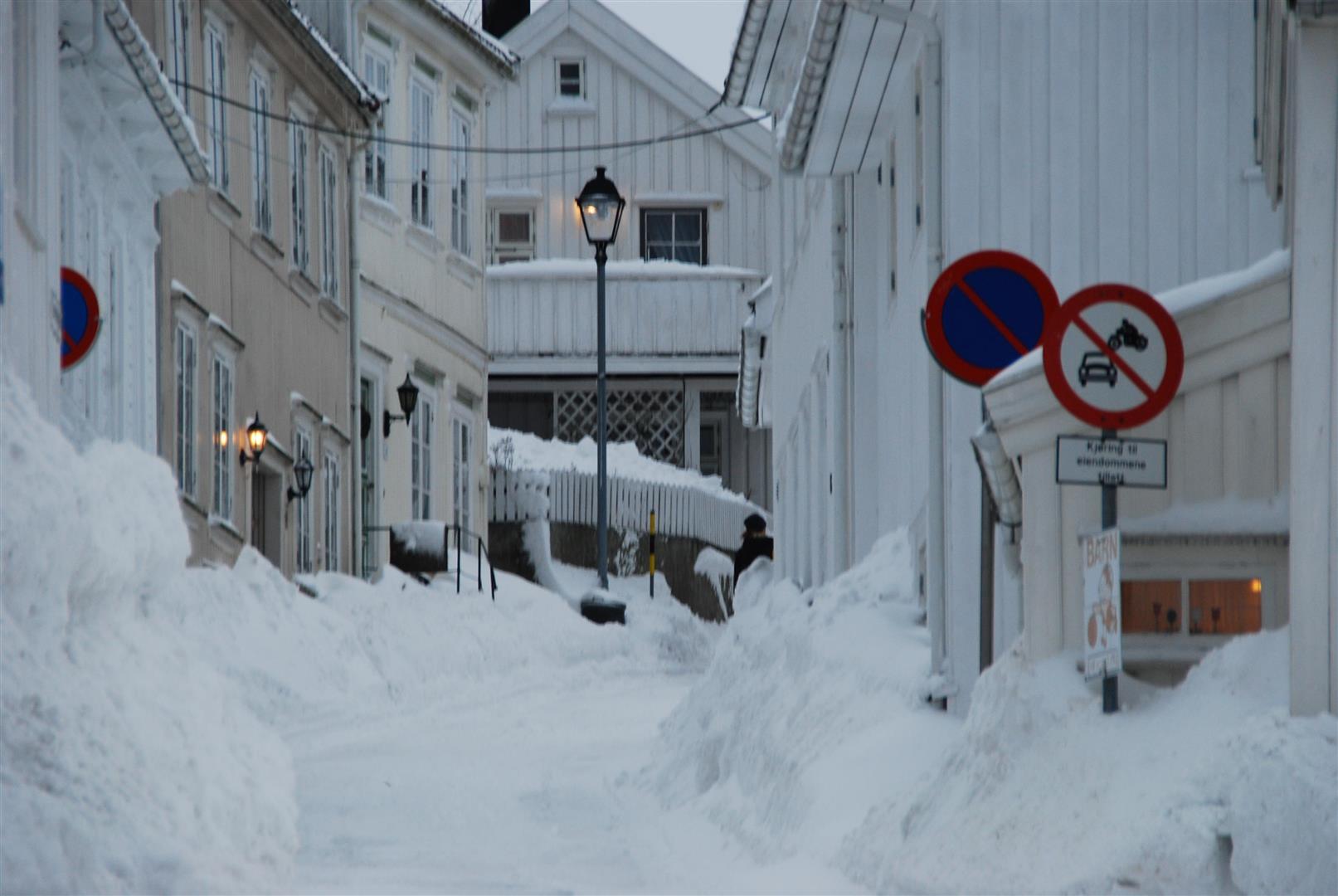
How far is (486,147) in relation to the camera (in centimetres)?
3566

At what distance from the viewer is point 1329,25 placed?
25.7 ft

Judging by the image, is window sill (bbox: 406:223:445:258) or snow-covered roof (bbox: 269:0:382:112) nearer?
snow-covered roof (bbox: 269:0:382:112)

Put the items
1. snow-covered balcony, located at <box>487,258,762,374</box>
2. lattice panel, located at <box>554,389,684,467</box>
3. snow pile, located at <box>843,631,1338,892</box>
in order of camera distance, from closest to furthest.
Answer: snow pile, located at <box>843,631,1338,892</box>, snow-covered balcony, located at <box>487,258,762,374</box>, lattice panel, located at <box>554,389,684,467</box>

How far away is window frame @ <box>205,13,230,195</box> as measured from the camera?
2111 centimetres

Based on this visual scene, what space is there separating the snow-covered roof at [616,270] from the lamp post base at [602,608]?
7.41 meters

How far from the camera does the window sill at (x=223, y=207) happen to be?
20953 millimetres

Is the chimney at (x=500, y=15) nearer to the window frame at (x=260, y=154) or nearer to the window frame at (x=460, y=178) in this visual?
the window frame at (x=460, y=178)

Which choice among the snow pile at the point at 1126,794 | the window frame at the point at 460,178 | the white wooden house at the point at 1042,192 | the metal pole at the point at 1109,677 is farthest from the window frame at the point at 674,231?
the metal pole at the point at 1109,677

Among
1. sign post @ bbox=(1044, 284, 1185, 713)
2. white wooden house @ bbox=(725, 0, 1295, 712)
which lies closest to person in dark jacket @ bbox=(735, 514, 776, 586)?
white wooden house @ bbox=(725, 0, 1295, 712)

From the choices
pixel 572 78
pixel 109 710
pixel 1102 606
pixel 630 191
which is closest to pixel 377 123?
pixel 630 191

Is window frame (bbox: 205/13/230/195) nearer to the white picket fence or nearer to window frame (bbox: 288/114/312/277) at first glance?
window frame (bbox: 288/114/312/277)

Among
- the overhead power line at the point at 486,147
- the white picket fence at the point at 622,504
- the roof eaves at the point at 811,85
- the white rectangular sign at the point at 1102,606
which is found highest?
the overhead power line at the point at 486,147

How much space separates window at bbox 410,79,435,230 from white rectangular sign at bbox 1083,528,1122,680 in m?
A: 21.5

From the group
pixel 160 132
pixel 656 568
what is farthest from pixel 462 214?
pixel 160 132
